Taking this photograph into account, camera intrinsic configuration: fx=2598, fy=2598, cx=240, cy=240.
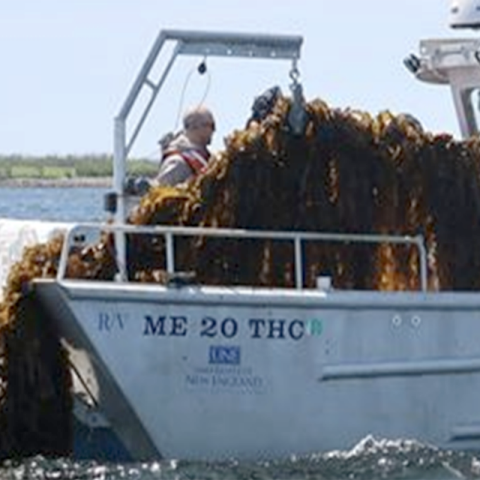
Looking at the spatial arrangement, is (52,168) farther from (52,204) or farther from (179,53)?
(179,53)

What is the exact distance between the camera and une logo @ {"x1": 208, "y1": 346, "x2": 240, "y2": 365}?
48.9ft

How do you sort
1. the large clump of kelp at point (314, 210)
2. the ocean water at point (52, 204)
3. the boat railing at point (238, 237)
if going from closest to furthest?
the boat railing at point (238, 237) < the large clump of kelp at point (314, 210) < the ocean water at point (52, 204)

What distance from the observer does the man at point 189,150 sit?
1586cm

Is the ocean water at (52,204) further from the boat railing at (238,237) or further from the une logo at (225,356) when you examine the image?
the une logo at (225,356)

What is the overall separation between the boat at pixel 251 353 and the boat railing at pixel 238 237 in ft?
0.04

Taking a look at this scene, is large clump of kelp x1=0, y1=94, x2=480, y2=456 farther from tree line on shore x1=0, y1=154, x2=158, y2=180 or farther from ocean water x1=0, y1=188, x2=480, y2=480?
tree line on shore x1=0, y1=154, x2=158, y2=180

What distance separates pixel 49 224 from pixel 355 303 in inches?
91.0

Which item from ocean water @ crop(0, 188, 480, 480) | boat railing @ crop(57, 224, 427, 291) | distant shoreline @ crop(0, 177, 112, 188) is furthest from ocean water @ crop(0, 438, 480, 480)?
distant shoreline @ crop(0, 177, 112, 188)

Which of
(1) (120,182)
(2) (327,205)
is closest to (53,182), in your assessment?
(2) (327,205)

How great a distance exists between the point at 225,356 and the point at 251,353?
0.16m

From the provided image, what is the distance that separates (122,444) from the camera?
50.0ft

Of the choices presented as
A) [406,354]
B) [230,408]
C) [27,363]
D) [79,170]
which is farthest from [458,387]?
[79,170]

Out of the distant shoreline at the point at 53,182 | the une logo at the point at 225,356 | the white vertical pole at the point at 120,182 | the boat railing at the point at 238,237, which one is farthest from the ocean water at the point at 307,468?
the distant shoreline at the point at 53,182

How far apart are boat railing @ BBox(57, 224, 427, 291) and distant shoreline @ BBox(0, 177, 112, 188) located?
39544 millimetres
